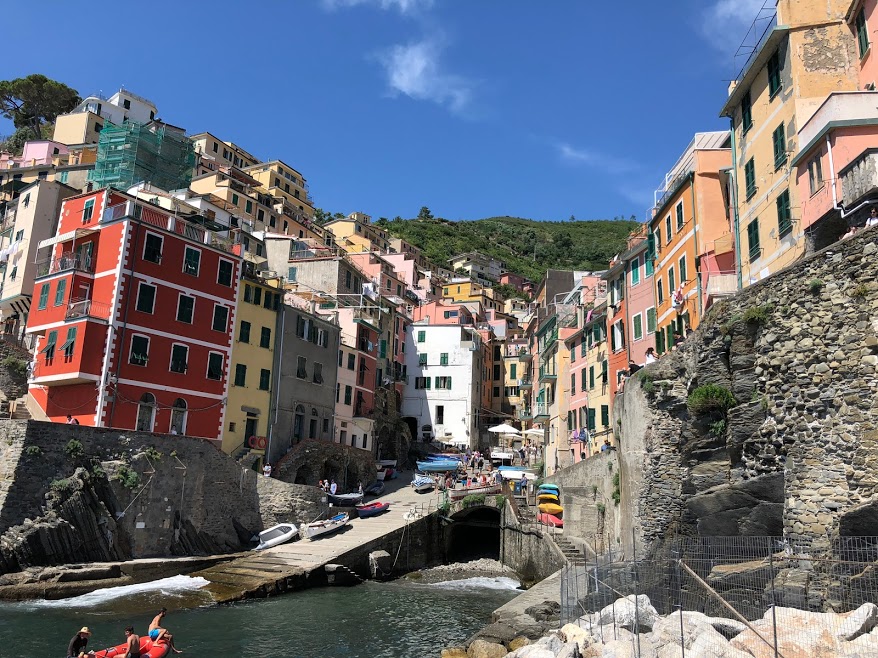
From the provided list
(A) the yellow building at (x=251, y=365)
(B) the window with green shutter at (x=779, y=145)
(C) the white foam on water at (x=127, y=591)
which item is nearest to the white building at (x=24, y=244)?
(A) the yellow building at (x=251, y=365)

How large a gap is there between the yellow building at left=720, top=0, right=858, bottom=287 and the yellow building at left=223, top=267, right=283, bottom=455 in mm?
31622

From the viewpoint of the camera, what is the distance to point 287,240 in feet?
242

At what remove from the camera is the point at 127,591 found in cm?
3122

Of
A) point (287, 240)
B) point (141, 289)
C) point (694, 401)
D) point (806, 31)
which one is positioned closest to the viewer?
point (694, 401)

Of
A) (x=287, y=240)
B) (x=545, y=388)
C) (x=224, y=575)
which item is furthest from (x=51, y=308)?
(x=545, y=388)

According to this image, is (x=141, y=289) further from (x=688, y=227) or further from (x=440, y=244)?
(x=440, y=244)

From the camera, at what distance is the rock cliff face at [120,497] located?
107 ft

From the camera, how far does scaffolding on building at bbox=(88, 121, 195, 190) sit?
2756 inches

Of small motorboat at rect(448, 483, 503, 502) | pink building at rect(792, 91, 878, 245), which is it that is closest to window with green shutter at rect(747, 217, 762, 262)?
pink building at rect(792, 91, 878, 245)

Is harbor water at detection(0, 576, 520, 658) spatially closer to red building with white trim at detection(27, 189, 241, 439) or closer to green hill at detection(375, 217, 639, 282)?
red building with white trim at detection(27, 189, 241, 439)

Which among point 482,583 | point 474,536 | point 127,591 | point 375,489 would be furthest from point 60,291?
point 474,536

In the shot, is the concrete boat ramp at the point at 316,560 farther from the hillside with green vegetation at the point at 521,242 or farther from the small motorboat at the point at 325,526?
the hillside with green vegetation at the point at 521,242

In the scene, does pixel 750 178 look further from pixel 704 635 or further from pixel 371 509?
pixel 371 509

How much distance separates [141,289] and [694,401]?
103 feet
